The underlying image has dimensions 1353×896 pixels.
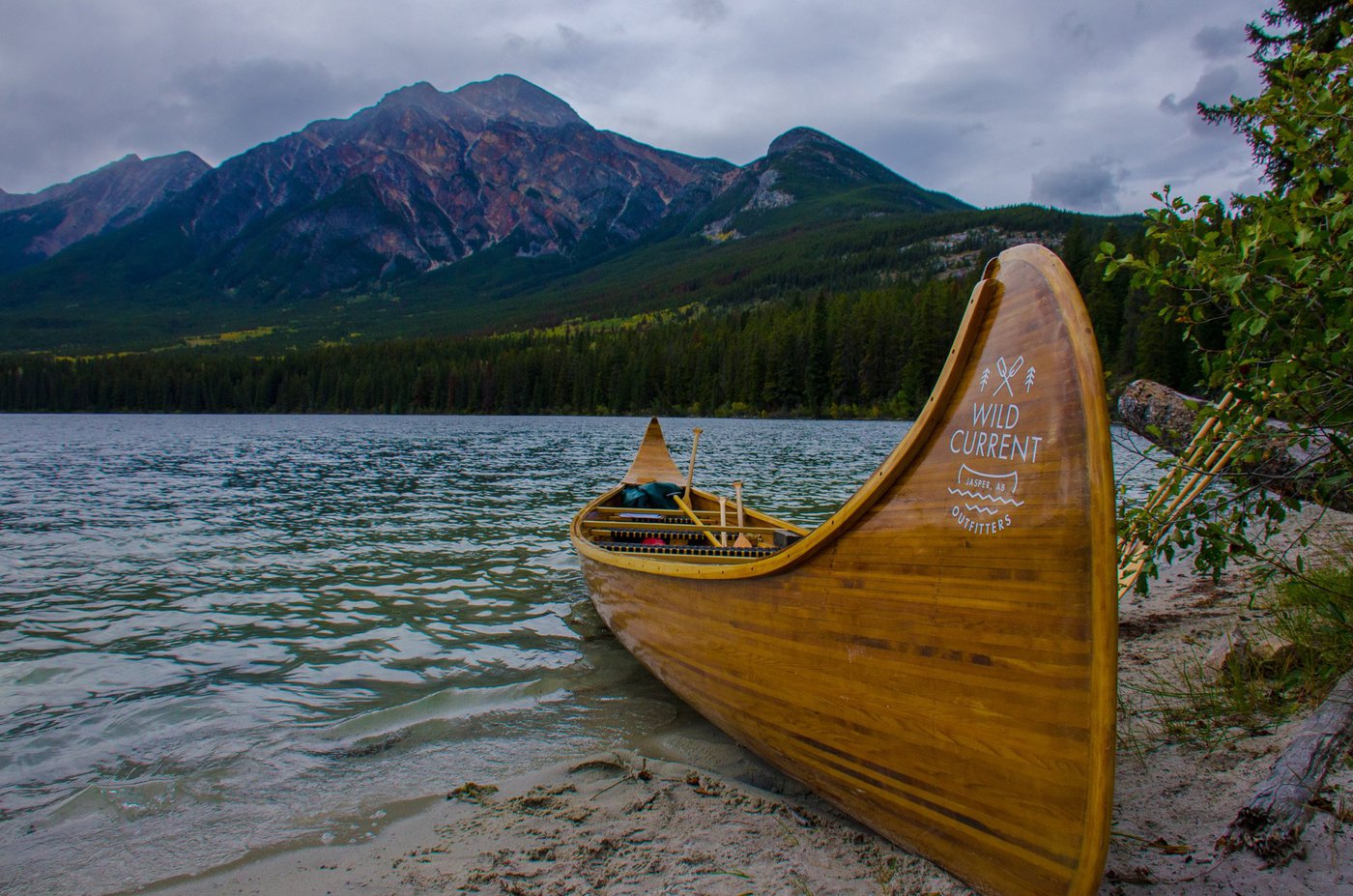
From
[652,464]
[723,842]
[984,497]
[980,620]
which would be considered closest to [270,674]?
[723,842]

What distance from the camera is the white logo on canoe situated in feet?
9.41

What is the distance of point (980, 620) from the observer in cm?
291

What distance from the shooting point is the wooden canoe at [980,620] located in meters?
2.63

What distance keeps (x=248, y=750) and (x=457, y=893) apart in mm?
2654

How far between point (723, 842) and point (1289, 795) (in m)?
2.43

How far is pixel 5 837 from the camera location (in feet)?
12.9

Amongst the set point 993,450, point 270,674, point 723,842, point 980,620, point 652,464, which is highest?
point 993,450

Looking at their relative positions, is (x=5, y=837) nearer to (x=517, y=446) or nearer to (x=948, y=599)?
(x=948, y=599)

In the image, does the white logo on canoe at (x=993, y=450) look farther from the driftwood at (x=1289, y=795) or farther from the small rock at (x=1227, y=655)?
the small rock at (x=1227, y=655)

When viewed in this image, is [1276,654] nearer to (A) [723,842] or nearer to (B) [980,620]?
(B) [980,620]

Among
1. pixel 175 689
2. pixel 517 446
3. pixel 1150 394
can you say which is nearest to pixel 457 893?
pixel 175 689

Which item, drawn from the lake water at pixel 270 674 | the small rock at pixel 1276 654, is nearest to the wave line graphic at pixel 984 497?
the small rock at pixel 1276 654

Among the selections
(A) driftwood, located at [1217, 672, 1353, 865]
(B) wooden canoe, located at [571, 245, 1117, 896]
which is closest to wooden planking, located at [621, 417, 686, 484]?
(B) wooden canoe, located at [571, 245, 1117, 896]

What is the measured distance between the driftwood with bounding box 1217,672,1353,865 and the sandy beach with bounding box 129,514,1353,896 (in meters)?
0.07
